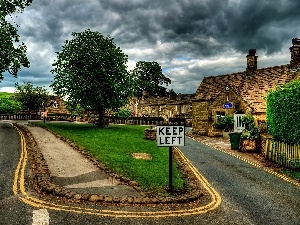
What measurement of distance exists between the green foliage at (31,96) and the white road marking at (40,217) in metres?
49.9

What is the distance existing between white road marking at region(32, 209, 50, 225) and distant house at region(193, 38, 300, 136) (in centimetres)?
2456

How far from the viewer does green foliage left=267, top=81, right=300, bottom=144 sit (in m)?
15.5

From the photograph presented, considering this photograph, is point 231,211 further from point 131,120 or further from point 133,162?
point 131,120

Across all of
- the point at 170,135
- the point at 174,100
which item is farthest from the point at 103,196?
the point at 174,100

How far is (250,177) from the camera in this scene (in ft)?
41.3

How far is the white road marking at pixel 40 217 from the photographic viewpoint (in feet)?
20.6

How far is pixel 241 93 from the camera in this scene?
31.8m

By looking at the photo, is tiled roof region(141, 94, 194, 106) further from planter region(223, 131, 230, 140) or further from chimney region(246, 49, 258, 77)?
planter region(223, 131, 230, 140)

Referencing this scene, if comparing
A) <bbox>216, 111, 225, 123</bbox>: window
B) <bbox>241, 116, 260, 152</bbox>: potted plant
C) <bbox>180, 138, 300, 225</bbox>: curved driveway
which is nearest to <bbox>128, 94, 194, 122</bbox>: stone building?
<bbox>216, 111, 225, 123</bbox>: window

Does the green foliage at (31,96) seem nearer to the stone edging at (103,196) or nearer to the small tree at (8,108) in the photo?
the small tree at (8,108)

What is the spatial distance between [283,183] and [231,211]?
4946 mm

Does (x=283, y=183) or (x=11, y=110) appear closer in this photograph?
(x=283, y=183)

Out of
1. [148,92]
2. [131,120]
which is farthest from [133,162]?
[148,92]

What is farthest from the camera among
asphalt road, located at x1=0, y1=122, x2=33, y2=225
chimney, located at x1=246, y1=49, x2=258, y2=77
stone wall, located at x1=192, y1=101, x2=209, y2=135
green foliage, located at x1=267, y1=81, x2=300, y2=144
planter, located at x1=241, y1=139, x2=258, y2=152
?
chimney, located at x1=246, y1=49, x2=258, y2=77
